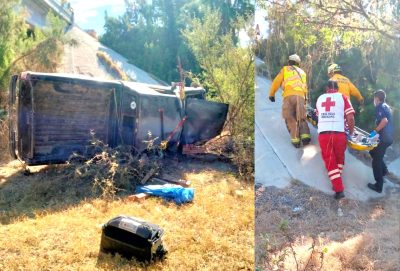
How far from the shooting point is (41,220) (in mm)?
4836

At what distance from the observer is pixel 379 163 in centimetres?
236

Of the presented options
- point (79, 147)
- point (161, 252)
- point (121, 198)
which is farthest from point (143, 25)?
point (161, 252)

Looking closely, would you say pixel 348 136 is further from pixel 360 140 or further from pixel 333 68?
pixel 333 68

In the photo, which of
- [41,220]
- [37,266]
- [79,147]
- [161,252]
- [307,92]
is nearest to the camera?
[307,92]

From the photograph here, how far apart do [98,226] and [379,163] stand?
11.0ft

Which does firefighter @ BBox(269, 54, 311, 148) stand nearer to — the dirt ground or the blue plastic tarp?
the dirt ground

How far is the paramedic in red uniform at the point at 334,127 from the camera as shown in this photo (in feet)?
8.16

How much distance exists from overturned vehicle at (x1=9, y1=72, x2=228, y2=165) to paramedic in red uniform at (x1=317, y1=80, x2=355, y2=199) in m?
4.50

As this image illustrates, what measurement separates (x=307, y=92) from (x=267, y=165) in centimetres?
53

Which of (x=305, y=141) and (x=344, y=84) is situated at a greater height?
(x=344, y=84)

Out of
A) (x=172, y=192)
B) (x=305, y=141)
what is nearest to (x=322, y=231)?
(x=305, y=141)

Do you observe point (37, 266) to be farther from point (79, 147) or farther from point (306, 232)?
point (79, 147)

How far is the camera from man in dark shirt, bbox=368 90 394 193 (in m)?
2.38

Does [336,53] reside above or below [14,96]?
above
